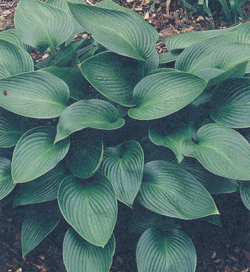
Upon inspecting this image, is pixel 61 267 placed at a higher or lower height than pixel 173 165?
lower

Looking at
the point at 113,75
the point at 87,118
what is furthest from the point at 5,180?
the point at 113,75

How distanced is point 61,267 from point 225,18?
2.24 meters

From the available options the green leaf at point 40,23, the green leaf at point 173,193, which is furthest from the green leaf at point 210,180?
the green leaf at point 40,23

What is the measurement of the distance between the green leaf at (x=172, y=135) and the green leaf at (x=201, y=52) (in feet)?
1.10

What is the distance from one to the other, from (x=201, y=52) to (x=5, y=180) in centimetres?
121

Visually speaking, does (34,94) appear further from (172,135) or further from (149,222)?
(149,222)

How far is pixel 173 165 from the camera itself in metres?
1.40

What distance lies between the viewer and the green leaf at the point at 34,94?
137 cm

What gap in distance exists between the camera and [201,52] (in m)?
1.57

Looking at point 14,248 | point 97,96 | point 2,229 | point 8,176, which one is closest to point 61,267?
point 14,248

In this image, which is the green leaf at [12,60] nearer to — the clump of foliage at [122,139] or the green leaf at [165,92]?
the clump of foliage at [122,139]

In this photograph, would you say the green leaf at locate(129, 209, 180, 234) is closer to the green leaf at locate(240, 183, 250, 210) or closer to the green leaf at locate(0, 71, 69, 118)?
the green leaf at locate(240, 183, 250, 210)

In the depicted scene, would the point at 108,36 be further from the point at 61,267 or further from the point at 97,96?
the point at 61,267

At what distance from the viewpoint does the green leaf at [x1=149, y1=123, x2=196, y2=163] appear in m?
1.35
